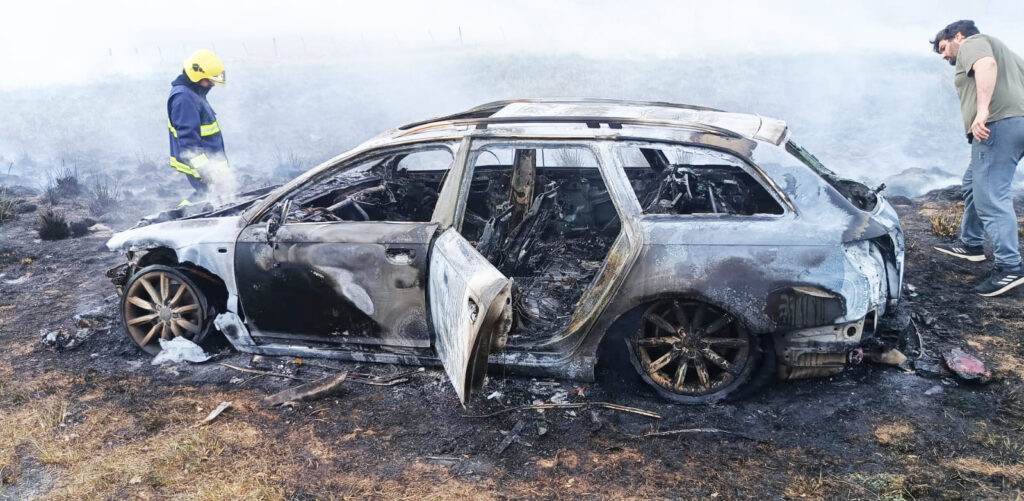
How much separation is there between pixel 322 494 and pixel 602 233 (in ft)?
8.95

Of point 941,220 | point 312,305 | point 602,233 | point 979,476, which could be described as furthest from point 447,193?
point 941,220

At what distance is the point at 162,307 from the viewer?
14.7 ft

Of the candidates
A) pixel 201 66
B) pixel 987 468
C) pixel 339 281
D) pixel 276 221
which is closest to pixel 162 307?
pixel 276 221

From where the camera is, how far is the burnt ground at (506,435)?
3057mm

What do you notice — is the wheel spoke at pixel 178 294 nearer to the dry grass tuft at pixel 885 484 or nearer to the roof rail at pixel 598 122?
the roof rail at pixel 598 122

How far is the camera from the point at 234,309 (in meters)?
4.19

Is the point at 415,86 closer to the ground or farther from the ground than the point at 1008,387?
farther from the ground

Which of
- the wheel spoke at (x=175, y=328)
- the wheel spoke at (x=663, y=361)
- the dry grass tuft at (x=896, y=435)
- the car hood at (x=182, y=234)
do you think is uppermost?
the car hood at (x=182, y=234)

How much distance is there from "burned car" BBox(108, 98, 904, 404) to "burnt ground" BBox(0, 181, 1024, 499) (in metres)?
0.23

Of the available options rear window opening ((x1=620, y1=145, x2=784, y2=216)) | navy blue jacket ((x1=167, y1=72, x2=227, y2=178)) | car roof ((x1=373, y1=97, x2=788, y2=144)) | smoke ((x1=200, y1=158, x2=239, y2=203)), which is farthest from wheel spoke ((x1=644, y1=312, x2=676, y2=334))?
navy blue jacket ((x1=167, y1=72, x2=227, y2=178))

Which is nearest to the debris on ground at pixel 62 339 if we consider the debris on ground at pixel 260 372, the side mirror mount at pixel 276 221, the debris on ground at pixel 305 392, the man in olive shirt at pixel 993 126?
the debris on ground at pixel 260 372

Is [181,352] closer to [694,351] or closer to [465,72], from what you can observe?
[694,351]

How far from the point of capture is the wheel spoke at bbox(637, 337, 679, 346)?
12.0ft

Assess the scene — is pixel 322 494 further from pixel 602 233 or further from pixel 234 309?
pixel 602 233
